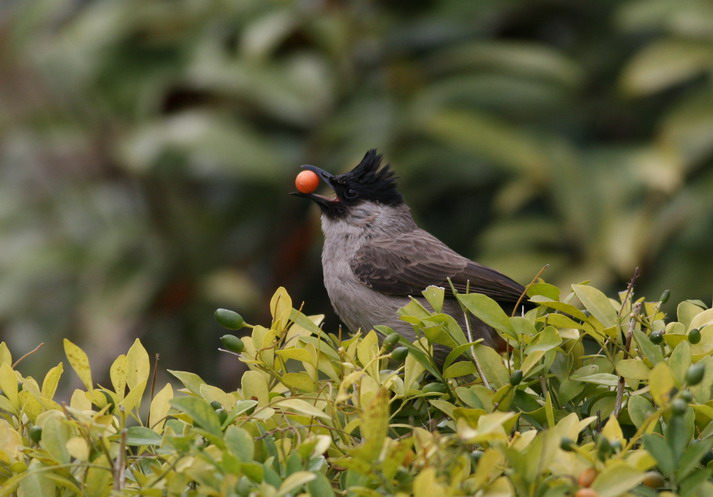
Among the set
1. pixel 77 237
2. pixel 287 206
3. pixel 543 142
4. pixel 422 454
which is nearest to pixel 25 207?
pixel 77 237

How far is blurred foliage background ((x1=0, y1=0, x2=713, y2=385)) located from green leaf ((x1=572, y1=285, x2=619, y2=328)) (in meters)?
4.06

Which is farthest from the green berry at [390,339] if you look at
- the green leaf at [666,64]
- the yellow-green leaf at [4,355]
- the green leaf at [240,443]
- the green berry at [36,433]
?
the green leaf at [666,64]

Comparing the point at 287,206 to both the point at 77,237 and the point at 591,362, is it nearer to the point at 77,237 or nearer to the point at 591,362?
the point at 77,237

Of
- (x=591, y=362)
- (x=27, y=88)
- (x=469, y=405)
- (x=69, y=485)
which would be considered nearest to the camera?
(x=69, y=485)

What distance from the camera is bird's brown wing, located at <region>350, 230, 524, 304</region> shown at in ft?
12.4

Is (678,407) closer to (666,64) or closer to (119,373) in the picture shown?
(119,373)

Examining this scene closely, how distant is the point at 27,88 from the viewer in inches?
314

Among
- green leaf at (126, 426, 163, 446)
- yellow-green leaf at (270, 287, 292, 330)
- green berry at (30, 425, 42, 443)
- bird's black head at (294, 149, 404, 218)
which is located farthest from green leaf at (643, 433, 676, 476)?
bird's black head at (294, 149, 404, 218)

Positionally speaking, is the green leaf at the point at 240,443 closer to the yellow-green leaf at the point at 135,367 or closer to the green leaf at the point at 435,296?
the yellow-green leaf at the point at 135,367

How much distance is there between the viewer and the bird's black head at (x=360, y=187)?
4238 mm

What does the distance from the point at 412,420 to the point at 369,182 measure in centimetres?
214

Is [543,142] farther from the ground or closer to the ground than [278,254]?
farther from the ground

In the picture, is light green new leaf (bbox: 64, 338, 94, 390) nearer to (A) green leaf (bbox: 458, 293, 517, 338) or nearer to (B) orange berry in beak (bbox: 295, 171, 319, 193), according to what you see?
(A) green leaf (bbox: 458, 293, 517, 338)

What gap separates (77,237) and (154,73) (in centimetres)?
142
